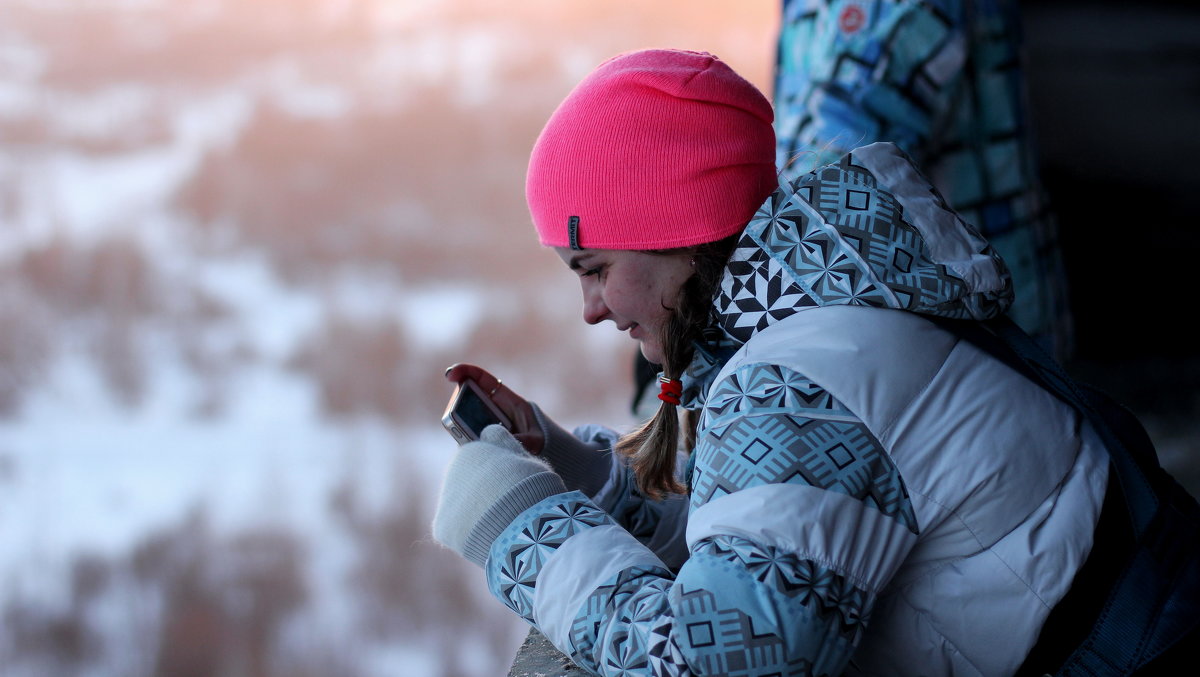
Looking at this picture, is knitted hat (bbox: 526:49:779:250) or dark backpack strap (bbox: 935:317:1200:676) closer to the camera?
dark backpack strap (bbox: 935:317:1200:676)

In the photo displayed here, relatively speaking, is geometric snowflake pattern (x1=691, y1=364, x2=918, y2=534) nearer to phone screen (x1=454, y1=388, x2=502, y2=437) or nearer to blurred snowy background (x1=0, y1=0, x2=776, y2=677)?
phone screen (x1=454, y1=388, x2=502, y2=437)

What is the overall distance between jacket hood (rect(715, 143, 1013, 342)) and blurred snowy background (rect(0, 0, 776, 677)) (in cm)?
203

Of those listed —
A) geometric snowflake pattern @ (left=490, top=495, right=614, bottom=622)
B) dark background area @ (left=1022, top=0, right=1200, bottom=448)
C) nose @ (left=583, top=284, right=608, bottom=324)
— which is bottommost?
dark background area @ (left=1022, top=0, right=1200, bottom=448)

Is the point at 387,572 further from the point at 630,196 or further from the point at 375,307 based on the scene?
the point at 630,196

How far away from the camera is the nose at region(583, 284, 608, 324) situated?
1159mm

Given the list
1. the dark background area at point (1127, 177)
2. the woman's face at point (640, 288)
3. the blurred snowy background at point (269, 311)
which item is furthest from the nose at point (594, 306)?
the dark background area at point (1127, 177)

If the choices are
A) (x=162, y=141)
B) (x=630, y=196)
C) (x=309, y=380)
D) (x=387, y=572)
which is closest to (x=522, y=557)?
(x=630, y=196)

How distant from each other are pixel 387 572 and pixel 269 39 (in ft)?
5.86

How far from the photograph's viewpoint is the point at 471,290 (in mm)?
3584

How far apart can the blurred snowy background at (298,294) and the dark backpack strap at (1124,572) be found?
219 cm

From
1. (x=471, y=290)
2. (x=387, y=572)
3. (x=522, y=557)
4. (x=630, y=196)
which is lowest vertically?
(x=387, y=572)

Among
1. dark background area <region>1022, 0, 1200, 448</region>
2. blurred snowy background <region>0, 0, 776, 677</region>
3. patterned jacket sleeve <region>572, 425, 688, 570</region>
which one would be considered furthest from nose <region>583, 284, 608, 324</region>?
dark background area <region>1022, 0, 1200, 448</region>

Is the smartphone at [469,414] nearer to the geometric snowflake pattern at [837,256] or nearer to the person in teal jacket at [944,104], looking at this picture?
the geometric snowflake pattern at [837,256]

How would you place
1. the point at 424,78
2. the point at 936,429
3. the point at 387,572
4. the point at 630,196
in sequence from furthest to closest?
1. the point at 424,78
2. the point at 387,572
3. the point at 630,196
4. the point at 936,429
